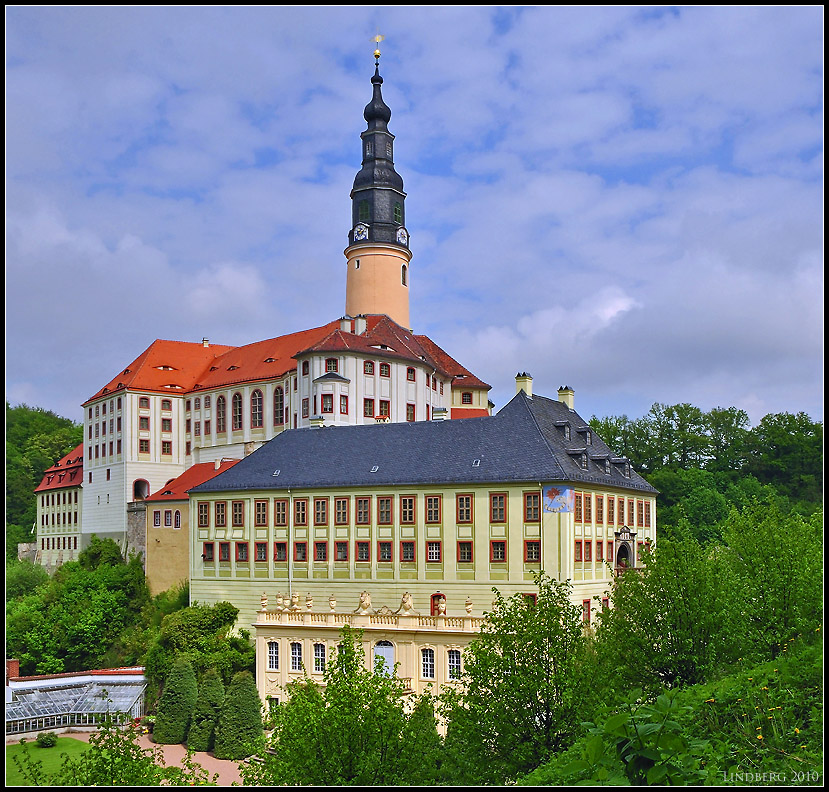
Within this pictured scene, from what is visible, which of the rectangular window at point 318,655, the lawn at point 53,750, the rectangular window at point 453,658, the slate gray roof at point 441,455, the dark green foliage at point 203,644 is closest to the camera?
the lawn at point 53,750

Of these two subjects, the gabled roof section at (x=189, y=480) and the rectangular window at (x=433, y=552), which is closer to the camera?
the rectangular window at (x=433, y=552)

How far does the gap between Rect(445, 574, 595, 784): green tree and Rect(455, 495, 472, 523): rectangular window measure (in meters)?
19.0

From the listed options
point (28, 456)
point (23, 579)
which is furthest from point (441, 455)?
point (28, 456)

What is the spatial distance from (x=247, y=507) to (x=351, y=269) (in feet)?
95.1

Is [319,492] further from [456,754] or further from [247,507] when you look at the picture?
[456,754]

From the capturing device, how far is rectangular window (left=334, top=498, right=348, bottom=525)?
45156 millimetres

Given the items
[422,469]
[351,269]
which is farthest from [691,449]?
[422,469]

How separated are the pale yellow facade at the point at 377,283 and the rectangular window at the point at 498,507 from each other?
3102 centimetres

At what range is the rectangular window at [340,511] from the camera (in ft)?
148

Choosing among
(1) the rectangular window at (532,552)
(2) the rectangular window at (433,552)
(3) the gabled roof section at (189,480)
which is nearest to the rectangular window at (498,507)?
(1) the rectangular window at (532,552)

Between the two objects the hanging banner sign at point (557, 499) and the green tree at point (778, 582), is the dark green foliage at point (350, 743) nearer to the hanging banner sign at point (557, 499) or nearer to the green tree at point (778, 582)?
the green tree at point (778, 582)

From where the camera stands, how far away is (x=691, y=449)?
7981cm

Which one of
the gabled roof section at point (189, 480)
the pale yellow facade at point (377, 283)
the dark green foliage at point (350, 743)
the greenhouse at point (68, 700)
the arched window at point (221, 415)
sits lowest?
the greenhouse at point (68, 700)

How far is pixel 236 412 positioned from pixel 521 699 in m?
49.6
